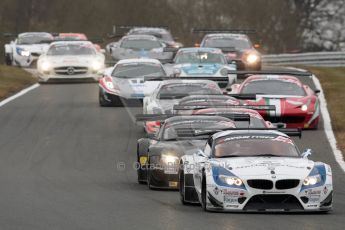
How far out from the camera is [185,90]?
2705 centimetres

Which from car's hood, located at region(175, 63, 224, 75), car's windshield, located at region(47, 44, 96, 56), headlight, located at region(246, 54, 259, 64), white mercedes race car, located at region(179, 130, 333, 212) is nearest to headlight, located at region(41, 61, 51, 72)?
car's windshield, located at region(47, 44, 96, 56)

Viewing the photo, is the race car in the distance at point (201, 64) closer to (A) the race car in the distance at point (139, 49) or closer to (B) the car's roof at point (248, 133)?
(A) the race car in the distance at point (139, 49)

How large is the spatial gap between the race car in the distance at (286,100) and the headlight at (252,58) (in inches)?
527

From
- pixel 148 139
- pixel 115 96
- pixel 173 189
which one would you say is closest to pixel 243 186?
pixel 173 189

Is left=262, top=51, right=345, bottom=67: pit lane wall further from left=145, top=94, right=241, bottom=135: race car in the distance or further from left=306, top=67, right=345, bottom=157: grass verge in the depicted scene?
left=145, top=94, right=241, bottom=135: race car in the distance

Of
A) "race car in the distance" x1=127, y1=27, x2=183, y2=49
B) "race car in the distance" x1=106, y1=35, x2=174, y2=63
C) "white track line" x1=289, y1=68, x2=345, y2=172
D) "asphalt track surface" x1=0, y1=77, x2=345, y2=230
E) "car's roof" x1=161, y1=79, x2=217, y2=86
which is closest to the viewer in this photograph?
"asphalt track surface" x1=0, y1=77, x2=345, y2=230

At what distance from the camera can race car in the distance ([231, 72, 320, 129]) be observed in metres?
26.7

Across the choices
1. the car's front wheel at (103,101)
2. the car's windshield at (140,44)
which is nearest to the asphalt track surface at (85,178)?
the car's front wheel at (103,101)

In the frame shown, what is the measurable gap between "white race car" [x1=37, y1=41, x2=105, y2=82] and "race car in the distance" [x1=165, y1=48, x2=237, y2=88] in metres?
3.56

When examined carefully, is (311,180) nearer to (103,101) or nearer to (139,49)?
(103,101)

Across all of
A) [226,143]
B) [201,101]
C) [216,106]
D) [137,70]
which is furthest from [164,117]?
[137,70]

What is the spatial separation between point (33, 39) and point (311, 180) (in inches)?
1431

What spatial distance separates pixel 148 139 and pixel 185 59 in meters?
17.5

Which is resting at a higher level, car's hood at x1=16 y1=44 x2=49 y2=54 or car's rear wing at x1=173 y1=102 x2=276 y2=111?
car's rear wing at x1=173 y1=102 x2=276 y2=111
